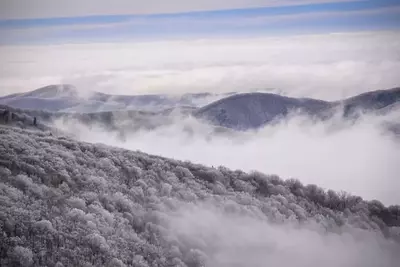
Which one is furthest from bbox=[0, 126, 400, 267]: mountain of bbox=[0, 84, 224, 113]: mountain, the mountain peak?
the mountain peak

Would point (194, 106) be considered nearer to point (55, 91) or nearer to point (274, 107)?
point (274, 107)

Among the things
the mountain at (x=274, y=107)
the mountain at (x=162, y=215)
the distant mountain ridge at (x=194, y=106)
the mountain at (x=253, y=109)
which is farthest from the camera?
the mountain at (x=253, y=109)

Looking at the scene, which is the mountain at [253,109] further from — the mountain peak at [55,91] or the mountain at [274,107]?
the mountain peak at [55,91]

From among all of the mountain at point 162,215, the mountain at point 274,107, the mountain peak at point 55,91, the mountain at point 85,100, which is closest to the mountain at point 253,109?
the mountain at point 274,107

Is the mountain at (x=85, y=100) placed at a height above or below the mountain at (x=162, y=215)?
above

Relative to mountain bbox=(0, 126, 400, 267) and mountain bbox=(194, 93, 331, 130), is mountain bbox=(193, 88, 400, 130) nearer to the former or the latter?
mountain bbox=(194, 93, 331, 130)

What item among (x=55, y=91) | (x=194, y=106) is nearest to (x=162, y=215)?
(x=194, y=106)

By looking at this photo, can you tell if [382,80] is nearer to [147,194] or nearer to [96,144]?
[147,194]

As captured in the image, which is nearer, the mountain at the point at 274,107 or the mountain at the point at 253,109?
the mountain at the point at 274,107
